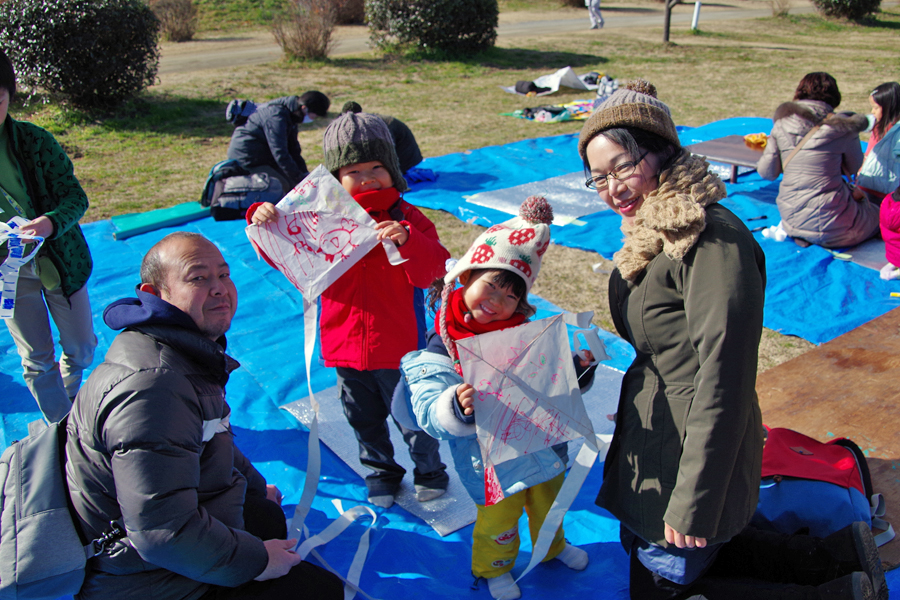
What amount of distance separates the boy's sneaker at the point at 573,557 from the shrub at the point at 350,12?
21067 mm

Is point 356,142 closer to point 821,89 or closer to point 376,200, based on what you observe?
point 376,200

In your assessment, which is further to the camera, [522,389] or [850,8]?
[850,8]

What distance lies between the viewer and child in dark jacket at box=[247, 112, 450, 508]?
2279mm

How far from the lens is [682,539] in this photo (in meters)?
1.58

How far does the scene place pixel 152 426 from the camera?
1562mm

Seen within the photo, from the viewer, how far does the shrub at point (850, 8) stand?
20438 mm

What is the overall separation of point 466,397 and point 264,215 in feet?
3.47

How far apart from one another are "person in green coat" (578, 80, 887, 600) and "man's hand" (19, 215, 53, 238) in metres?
2.21

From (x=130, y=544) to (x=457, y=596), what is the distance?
114cm

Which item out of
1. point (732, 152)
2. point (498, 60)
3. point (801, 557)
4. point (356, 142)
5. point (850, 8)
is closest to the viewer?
point (801, 557)

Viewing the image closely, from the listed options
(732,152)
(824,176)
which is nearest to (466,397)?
(824,176)

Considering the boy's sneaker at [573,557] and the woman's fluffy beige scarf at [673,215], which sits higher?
the woman's fluffy beige scarf at [673,215]

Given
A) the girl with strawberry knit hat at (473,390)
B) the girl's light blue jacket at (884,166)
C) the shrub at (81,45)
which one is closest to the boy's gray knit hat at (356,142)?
the girl with strawberry knit hat at (473,390)

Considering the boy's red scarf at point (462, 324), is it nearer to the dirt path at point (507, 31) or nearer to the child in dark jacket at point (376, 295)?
the child in dark jacket at point (376, 295)
